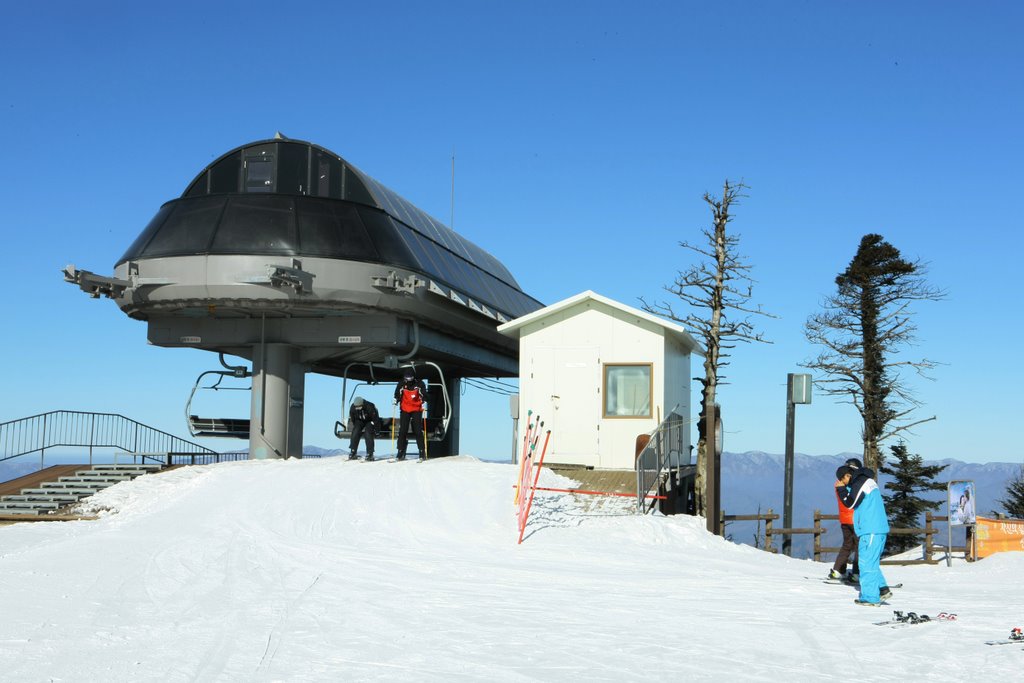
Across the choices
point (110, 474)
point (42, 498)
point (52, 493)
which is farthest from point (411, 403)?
point (42, 498)

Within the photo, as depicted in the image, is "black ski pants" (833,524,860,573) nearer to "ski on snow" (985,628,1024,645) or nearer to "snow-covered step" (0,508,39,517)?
"ski on snow" (985,628,1024,645)

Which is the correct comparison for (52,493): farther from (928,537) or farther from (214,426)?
(928,537)

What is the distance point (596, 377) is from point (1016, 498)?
2723 centimetres

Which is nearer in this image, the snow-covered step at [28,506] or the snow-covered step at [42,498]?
the snow-covered step at [28,506]

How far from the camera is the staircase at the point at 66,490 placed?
18.4 metres

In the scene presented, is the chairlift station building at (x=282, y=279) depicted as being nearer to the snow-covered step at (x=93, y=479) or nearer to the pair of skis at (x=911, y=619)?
the snow-covered step at (x=93, y=479)

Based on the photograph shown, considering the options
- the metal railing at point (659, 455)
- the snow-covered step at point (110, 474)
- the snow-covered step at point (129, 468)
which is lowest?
the snow-covered step at point (110, 474)

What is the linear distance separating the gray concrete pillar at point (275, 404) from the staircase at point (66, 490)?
11.1 feet

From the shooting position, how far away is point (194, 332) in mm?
25359

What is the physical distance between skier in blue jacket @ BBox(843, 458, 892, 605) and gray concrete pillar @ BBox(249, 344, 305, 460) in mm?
16210

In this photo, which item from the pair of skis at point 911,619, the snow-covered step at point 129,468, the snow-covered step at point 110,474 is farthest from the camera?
the snow-covered step at point 129,468

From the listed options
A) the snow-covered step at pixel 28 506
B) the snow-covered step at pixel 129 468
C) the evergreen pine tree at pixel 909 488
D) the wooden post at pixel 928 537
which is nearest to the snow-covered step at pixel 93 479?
the snow-covered step at pixel 129 468

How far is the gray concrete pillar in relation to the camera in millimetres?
24438

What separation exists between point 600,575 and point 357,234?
13741 millimetres
